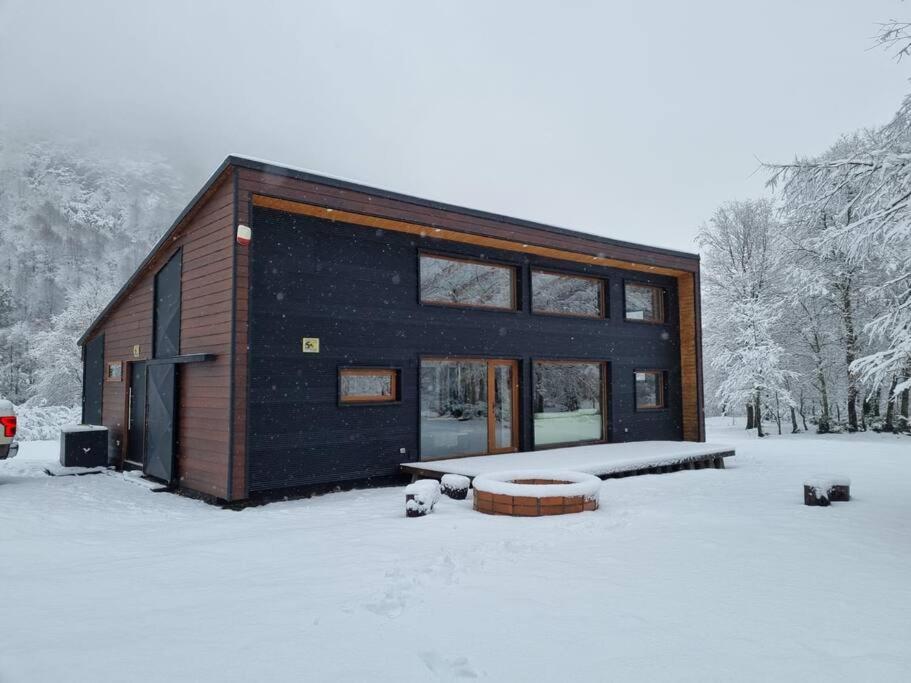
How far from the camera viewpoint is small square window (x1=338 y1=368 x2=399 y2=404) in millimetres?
8969

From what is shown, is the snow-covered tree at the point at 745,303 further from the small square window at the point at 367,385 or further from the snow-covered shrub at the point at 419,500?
the snow-covered shrub at the point at 419,500

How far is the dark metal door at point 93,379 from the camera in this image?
41.7 feet

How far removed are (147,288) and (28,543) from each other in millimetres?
6177

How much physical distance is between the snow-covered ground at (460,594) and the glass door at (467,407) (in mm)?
2822

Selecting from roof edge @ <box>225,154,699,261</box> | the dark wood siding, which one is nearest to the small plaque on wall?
the dark wood siding

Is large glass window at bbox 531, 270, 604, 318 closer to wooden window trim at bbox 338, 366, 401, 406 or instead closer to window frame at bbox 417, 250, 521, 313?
window frame at bbox 417, 250, 521, 313

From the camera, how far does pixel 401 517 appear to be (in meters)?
6.61

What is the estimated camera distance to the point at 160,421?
9.58 metres

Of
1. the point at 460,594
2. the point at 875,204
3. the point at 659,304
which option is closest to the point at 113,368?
the point at 460,594

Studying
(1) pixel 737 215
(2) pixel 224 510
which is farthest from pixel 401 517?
(1) pixel 737 215

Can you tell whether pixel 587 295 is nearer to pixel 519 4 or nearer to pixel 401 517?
pixel 401 517

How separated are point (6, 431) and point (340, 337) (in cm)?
526

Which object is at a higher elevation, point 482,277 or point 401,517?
point 482,277

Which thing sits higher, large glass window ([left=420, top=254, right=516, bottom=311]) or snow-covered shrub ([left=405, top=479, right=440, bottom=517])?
large glass window ([left=420, top=254, right=516, bottom=311])
